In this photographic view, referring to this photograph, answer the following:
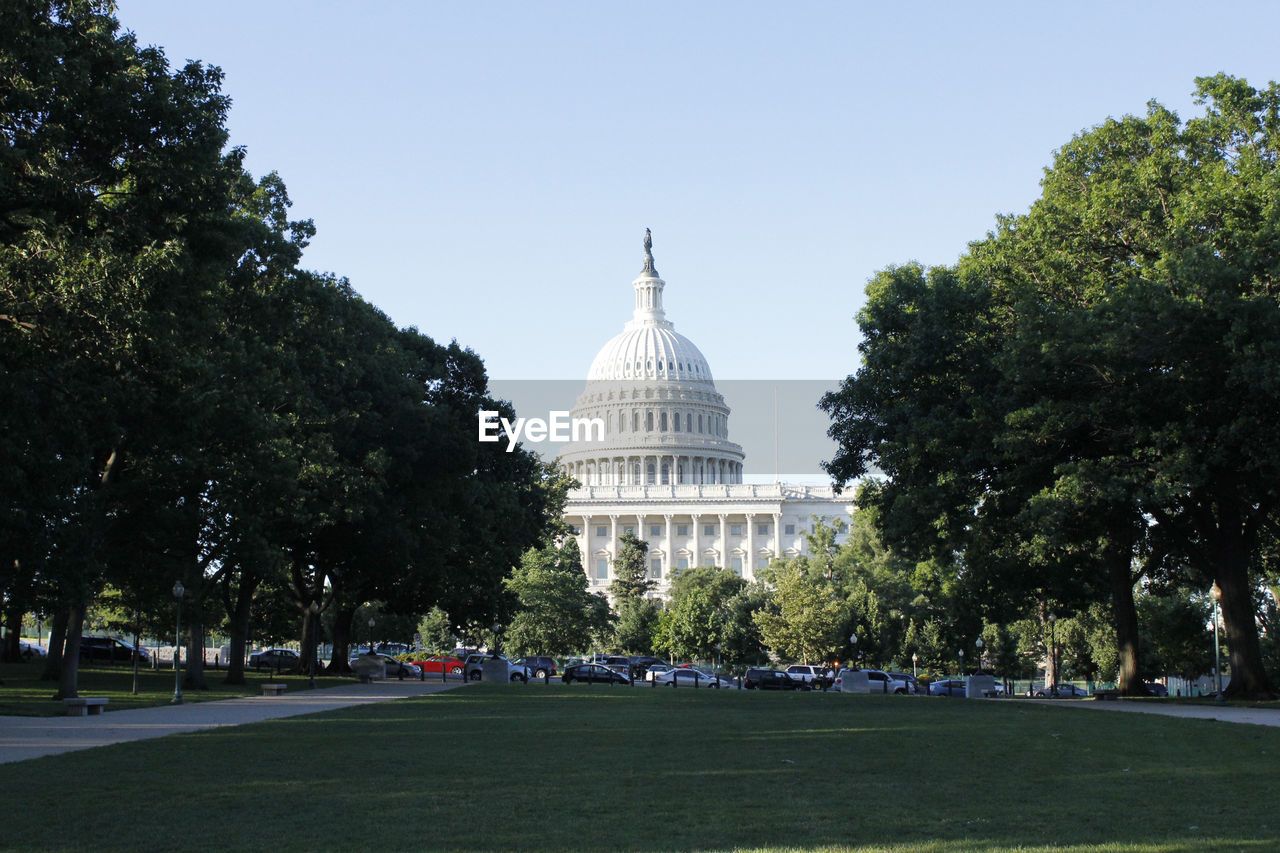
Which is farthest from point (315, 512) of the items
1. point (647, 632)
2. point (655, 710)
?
point (647, 632)

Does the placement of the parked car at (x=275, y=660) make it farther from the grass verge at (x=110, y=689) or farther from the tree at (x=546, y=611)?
the tree at (x=546, y=611)

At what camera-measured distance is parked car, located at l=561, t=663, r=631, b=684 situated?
204ft

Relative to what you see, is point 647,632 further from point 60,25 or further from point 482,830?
point 482,830

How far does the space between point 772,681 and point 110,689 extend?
2872 cm

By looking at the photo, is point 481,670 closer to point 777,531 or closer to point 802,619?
point 802,619

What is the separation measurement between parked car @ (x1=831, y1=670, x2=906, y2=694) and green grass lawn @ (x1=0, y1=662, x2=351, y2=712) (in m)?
20.1

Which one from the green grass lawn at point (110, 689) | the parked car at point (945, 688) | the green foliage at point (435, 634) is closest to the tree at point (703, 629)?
the green foliage at point (435, 634)

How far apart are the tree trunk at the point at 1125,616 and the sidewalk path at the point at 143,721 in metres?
21.3

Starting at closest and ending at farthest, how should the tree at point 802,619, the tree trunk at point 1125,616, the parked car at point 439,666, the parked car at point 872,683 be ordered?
the tree trunk at point 1125,616, the parked car at point 872,683, the parked car at point 439,666, the tree at point 802,619

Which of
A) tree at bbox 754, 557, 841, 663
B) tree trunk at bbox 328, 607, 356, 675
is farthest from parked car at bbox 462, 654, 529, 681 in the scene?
tree at bbox 754, 557, 841, 663

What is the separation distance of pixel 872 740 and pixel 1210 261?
16.1 m

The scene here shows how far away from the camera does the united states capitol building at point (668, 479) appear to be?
170625 millimetres

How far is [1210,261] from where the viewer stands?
30984 mm

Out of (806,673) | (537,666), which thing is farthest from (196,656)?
(537,666)
